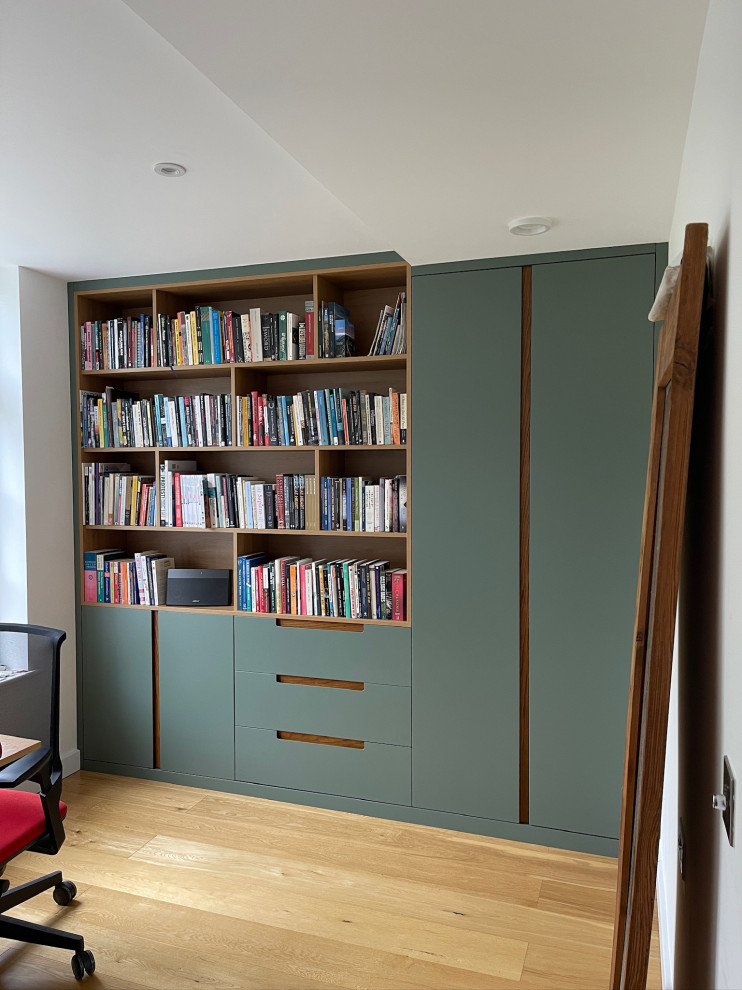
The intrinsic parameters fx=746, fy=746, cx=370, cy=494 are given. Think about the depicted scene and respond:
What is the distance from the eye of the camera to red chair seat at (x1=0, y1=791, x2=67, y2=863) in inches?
86.7

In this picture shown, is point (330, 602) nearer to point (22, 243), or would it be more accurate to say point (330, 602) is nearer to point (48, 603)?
point (48, 603)

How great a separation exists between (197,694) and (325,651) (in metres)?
0.75

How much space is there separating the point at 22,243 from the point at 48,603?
172 cm

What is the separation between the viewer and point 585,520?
9.92ft

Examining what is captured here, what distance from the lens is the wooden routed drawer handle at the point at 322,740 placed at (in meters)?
3.44

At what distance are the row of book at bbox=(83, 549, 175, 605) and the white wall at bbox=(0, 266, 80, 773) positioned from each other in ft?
0.42

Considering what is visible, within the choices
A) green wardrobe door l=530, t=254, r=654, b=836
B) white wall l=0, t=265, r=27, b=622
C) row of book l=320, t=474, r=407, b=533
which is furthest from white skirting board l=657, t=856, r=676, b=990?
white wall l=0, t=265, r=27, b=622

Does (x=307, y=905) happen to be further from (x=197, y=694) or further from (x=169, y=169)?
(x=169, y=169)

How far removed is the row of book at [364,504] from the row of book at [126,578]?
0.95 metres

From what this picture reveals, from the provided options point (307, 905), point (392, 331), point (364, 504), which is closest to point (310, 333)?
point (392, 331)

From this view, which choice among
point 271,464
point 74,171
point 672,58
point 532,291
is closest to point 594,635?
point 532,291

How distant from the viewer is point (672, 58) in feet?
5.17

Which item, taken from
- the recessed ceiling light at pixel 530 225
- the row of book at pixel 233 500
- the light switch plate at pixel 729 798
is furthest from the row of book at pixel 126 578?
the light switch plate at pixel 729 798

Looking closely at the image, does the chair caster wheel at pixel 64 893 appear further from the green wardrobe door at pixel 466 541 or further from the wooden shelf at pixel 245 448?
the wooden shelf at pixel 245 448
